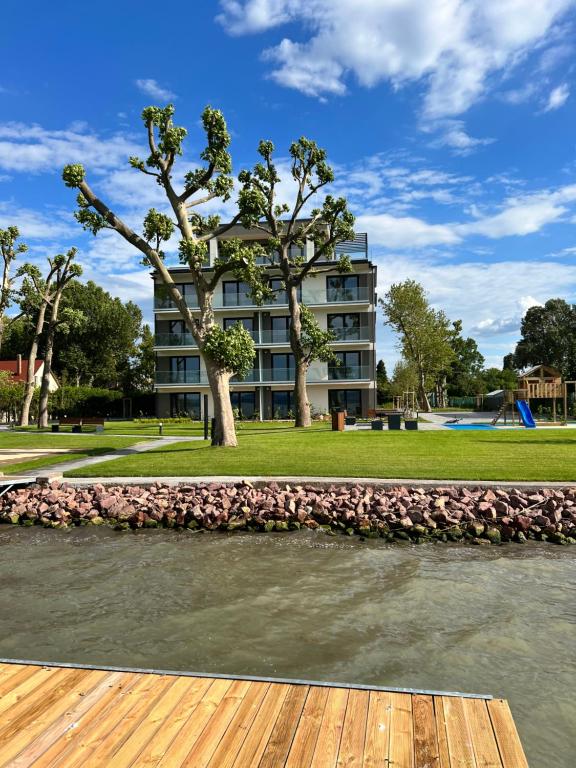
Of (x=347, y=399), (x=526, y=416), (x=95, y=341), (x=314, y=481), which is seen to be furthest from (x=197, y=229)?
(x=95, y=341)

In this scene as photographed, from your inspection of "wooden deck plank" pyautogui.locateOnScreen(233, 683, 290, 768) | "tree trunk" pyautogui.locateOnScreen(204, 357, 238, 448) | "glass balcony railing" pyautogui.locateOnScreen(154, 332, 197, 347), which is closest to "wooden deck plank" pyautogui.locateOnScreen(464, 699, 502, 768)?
"wooden deck plank" pyautogui.locateOnScreen(233, 683, 290, 768)

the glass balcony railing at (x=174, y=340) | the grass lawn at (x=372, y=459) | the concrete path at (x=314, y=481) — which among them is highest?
the glass balcony railing at (x=174, y=340)

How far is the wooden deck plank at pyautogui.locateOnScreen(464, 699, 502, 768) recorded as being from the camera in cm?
295

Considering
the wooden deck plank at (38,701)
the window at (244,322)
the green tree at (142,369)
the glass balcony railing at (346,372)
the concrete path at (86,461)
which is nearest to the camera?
the wooden deck plank at (38,701)

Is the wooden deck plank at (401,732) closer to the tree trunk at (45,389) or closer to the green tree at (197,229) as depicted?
the green tree at (197,229)

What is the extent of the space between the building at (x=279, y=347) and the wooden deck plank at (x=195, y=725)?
117 feet

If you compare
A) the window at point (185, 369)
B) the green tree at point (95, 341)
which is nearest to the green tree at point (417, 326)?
the window at point (185, 369)

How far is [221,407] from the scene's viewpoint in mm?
18078

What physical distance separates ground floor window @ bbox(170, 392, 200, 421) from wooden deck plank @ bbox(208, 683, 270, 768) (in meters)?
39.1

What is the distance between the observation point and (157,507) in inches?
410

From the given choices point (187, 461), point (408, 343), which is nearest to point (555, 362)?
point (408, 343)

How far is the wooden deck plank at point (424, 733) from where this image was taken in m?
2.96

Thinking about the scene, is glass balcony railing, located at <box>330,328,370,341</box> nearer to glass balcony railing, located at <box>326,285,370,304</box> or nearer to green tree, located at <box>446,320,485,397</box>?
glass balcony railing, located at <box>326,285,370,304</box>

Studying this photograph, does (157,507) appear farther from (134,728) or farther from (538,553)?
(134,728)
